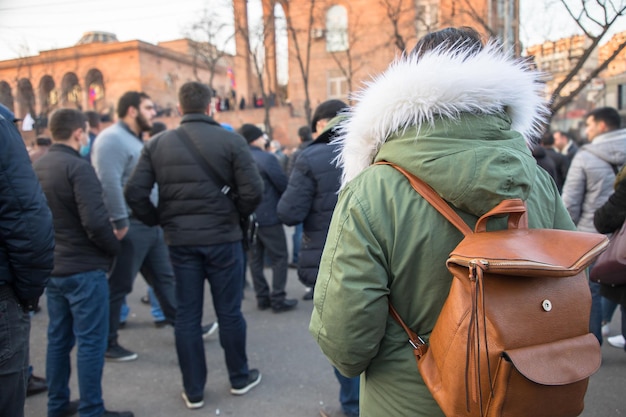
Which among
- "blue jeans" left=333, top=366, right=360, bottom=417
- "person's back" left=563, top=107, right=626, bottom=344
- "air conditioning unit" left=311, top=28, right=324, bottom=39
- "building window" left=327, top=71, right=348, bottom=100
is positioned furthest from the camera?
"building window" left=327, top=71, right=348, bottom=100

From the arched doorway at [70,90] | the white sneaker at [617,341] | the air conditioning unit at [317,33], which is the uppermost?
the air conditioning unit at [317,33]

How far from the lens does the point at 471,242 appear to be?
1.23 m

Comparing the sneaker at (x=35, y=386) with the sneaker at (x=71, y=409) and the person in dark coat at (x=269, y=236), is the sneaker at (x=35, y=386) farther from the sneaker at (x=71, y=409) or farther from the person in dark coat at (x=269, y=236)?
the person in dark coat at (x=269, y=236)

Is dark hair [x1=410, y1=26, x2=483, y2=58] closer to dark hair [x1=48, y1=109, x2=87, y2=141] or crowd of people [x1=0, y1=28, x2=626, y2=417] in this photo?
crowd of people [x1=0, y1=28, x2=626, y2=417]

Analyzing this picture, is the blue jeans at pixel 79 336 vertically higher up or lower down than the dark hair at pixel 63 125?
lower down

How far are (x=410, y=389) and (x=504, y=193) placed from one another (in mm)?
693

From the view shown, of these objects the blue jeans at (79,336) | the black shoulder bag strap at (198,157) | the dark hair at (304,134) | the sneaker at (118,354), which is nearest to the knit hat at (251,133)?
the dark hair at (304,134)

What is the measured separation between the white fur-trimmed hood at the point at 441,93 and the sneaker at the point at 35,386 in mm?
3496

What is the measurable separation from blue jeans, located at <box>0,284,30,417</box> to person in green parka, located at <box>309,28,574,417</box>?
1.41 m

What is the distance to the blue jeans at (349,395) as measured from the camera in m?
3.09

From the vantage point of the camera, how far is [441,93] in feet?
4.63

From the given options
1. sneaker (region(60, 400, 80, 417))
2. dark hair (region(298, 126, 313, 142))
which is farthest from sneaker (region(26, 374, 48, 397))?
dark hair (region(298, 126, 313, 142))

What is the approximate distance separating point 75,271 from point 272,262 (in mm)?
2802

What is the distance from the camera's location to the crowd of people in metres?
1.42
